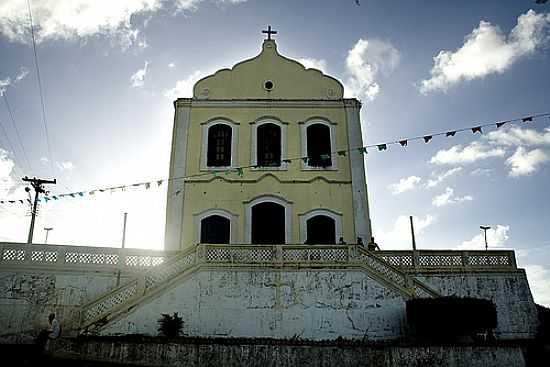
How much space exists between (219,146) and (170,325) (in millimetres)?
8251

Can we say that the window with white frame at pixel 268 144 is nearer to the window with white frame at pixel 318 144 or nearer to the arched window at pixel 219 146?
the window with white frame at pixel 318 144

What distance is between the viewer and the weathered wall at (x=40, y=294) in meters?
13.0

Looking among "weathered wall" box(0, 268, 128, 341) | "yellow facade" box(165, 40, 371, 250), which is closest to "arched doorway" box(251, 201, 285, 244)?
"yellow facade" box(165, 40, 371, 250)

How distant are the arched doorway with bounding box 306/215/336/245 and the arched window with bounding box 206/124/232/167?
3.95 metres

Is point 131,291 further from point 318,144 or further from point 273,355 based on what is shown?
point 318,144

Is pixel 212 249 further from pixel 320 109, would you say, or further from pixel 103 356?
pixel 320 109

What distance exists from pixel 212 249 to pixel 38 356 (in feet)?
16.5

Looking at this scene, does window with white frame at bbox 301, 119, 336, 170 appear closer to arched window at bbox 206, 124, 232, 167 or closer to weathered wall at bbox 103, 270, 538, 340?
arched window at bbox 206, 124, 232, 167

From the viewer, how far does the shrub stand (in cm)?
1144

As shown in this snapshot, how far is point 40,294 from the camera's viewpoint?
13.3 metres

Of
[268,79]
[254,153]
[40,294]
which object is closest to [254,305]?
[40,294]

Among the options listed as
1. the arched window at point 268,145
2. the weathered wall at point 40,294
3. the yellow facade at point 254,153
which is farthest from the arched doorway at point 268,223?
the weathered wall at point 40,294

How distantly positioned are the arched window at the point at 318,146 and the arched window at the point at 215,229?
157 inches

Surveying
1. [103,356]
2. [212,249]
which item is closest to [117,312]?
[103,356]
